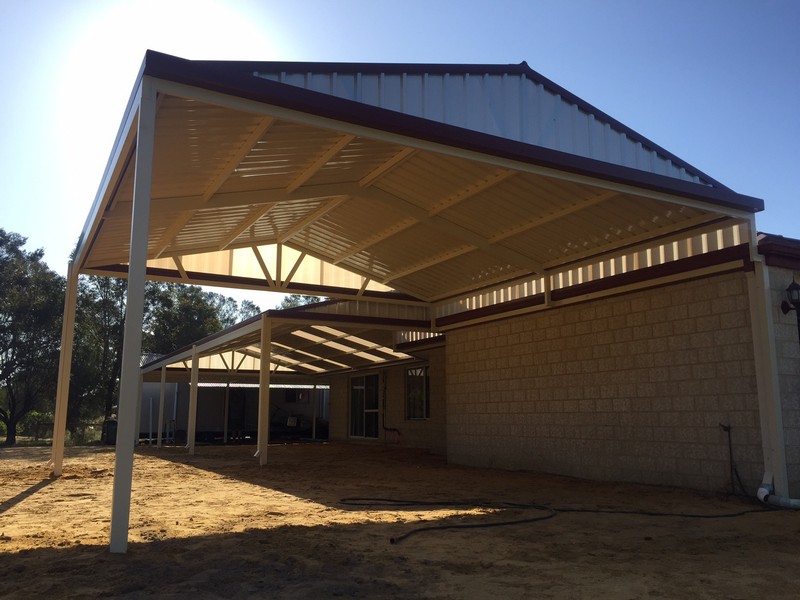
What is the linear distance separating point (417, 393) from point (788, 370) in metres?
14.5

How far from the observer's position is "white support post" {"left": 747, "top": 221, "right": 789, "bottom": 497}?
8.71 m

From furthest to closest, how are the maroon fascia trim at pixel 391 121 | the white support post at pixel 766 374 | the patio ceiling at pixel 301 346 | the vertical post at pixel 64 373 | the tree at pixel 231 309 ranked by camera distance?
the tree at pixel 231 309
the patio ceiling at pixel 301 346
the vertical post at pixel 64 373
the white support post at pixel 766 374
the maroon fascia trim at pixel 391 121

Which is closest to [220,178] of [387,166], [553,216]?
[387,166]

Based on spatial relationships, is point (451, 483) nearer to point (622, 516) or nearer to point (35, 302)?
point (622, 516)

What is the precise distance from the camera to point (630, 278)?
1095 cm

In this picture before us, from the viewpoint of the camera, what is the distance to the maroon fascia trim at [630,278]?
931cm

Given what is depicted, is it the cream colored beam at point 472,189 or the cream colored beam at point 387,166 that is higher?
the cream colored beam at point 387,166

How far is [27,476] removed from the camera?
12.7 metres

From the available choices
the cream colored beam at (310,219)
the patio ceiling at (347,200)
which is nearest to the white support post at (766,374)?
the patio ceiling at (347,200)

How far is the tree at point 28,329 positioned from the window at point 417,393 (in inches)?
774

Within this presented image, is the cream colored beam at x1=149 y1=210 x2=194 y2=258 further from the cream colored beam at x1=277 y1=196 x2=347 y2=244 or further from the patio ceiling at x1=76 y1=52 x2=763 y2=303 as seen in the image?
the cream colored beam at x1=277 y1=196 x2=347 y2=244

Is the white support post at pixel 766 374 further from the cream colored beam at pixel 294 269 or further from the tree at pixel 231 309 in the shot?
the tree at pixel 231 309

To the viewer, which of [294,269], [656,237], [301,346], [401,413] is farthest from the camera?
[401,413]

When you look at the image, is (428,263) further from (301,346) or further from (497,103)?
(301,346)
